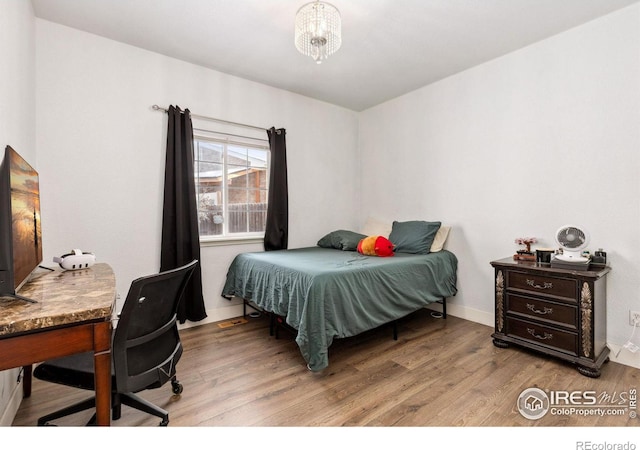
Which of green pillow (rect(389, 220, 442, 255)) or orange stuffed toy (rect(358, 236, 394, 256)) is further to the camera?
green pillow (rect(389, 220, 442, 255))

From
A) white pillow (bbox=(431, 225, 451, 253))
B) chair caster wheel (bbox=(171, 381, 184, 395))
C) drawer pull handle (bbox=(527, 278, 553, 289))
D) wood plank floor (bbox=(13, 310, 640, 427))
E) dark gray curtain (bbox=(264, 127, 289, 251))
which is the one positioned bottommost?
wood plank floor (bbox=(13, 310, 640, 427))

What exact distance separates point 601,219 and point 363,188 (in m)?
2.60

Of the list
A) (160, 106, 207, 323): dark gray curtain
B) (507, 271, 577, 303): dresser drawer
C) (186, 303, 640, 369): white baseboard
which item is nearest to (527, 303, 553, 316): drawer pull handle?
(507, 271, 577, 303): dresser drawer

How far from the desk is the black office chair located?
0.46 ft

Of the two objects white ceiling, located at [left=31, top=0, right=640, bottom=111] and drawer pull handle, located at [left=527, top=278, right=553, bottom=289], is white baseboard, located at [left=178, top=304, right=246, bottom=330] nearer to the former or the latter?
white ceiling, located at [left=31, top=0, right=640, bottom=111]

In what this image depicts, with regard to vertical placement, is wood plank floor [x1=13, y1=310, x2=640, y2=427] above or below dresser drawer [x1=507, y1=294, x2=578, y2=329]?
below

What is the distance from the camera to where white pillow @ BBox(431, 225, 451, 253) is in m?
3.32

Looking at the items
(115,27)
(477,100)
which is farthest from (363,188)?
(115,27)

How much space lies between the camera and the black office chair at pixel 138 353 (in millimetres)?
1317

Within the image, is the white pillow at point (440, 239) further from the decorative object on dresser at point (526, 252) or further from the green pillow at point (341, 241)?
the green pillow at point (341, 241)

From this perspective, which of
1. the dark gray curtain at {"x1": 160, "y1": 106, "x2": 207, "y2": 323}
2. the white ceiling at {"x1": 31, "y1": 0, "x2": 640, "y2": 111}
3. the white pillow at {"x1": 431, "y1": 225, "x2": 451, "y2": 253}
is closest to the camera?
the white ceiling at {"x1": 31, "y1": 0, "x2": 640, "y2": 111}

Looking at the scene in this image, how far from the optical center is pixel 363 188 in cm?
441

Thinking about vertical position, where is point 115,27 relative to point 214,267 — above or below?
above
